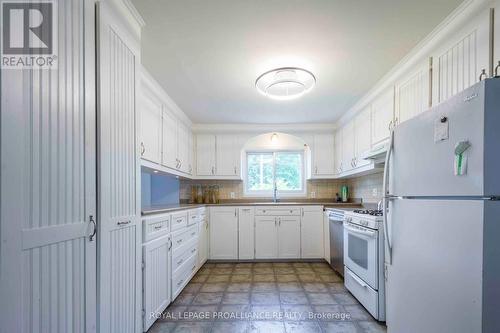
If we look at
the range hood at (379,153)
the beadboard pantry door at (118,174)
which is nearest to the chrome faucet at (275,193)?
the range hood at (379,153)

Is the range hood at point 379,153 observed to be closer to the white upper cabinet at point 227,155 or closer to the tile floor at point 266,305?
the tile floor at point 266,305

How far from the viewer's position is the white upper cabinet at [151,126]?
251 centimetres

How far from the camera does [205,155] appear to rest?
4.47 m

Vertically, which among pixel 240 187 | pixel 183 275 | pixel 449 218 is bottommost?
pixel 183 275

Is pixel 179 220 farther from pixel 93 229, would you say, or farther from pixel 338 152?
pixel 338 152

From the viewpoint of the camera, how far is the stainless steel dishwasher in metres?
3.28

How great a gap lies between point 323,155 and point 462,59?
2.88 metres

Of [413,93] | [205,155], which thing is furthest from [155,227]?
[413,93]

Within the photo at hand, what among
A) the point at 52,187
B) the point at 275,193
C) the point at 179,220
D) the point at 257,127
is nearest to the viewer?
the point at 52,187

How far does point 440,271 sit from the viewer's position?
4.13 feet

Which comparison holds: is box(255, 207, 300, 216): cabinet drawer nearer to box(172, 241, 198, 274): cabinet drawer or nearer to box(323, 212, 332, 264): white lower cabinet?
box(323, 212, 332, 264): white lower cabinet

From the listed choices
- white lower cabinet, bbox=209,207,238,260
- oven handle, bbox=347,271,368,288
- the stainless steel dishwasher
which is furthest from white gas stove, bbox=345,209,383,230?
white lower cabinet, bbox=209,207,238,260

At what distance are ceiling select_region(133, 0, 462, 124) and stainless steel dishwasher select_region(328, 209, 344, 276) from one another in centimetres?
158

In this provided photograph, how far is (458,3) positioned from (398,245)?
152 cm
